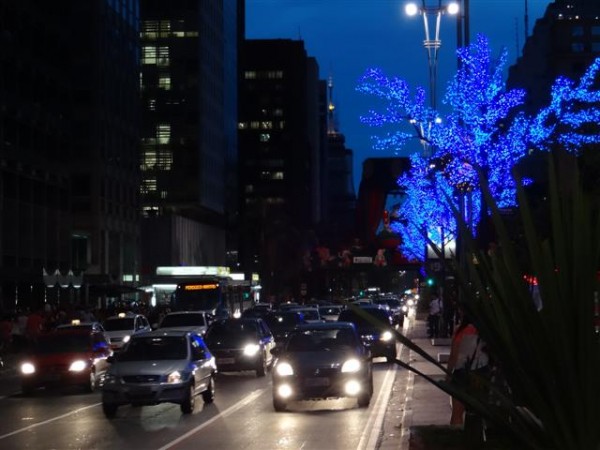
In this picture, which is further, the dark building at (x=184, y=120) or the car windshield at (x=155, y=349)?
the dark building at (x=184, y=120)

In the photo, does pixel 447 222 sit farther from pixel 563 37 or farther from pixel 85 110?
pixel 563 37

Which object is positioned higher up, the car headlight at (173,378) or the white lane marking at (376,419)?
the car headlight at (173,378)

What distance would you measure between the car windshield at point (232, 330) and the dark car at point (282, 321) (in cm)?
857

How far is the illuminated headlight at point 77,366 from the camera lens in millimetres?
26734

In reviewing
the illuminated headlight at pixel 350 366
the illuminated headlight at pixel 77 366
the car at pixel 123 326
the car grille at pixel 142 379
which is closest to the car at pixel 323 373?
the illuminated headlight at pixel 350 366

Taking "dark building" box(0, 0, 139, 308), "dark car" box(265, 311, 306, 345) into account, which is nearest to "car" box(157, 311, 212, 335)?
"dark car" box(265, 311, 306, 345)

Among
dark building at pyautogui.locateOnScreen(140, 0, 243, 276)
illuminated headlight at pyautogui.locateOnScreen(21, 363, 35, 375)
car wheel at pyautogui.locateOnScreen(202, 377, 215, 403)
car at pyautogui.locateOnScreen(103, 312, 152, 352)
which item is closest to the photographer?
car wheel at pyautogui.locateOnScreen(202, 377, 215, 403)

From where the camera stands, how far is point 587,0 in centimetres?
11994

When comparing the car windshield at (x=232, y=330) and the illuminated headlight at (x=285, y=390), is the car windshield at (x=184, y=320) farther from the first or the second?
the illuminated headlight at (x=285, y=390)

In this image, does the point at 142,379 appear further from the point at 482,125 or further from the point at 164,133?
the point at 164,133

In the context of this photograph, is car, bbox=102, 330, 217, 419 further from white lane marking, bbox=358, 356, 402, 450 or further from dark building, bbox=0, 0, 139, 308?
dark building, bbox=0, 0, 139, 308

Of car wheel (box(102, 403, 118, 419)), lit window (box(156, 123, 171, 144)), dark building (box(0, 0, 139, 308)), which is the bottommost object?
car wheel (box(102, 403, 118, 419))

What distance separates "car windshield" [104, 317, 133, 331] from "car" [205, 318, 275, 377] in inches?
335

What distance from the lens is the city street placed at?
54.7 feet
